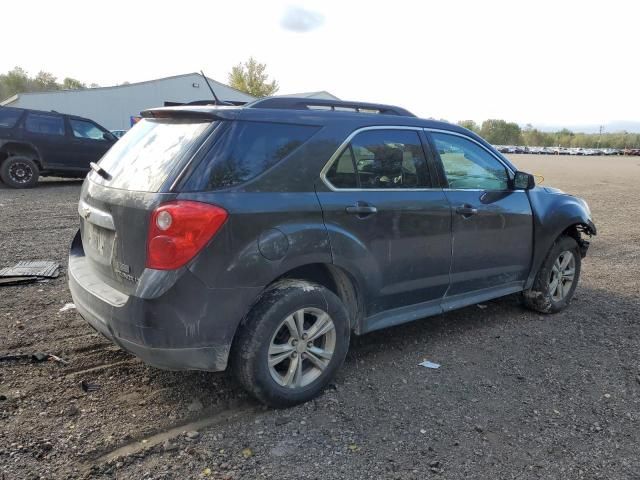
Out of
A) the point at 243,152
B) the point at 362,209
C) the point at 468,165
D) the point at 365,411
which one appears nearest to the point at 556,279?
the point at 468,165

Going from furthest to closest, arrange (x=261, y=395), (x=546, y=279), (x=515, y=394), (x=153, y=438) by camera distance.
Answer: (x=546, y=279) → (x=515, y=394) → (x=261, y=395) → (x=153, y=438)

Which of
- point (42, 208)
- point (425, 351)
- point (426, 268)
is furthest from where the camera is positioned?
point (42, 208)

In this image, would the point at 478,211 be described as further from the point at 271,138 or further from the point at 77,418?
the point at 77,418

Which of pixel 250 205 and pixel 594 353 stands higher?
pixel 250 205

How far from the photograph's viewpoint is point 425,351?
4.03 metres

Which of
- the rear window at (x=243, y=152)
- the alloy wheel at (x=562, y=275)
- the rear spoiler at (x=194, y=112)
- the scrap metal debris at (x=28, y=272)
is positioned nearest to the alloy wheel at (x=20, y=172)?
the scrap metal debris at (x=28, y=272)

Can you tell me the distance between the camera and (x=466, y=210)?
13.0ft

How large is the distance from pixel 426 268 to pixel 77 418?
242 cm

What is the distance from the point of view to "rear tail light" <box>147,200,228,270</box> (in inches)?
104

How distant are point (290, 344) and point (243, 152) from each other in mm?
1144

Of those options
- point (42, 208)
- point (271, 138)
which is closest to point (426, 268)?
point (271, 138)

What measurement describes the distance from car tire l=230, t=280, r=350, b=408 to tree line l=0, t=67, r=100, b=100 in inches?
2863

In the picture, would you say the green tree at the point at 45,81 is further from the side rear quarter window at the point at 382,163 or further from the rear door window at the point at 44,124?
the side rear quarter window at the point at 382,163

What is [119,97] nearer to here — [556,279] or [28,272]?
[28,272]
